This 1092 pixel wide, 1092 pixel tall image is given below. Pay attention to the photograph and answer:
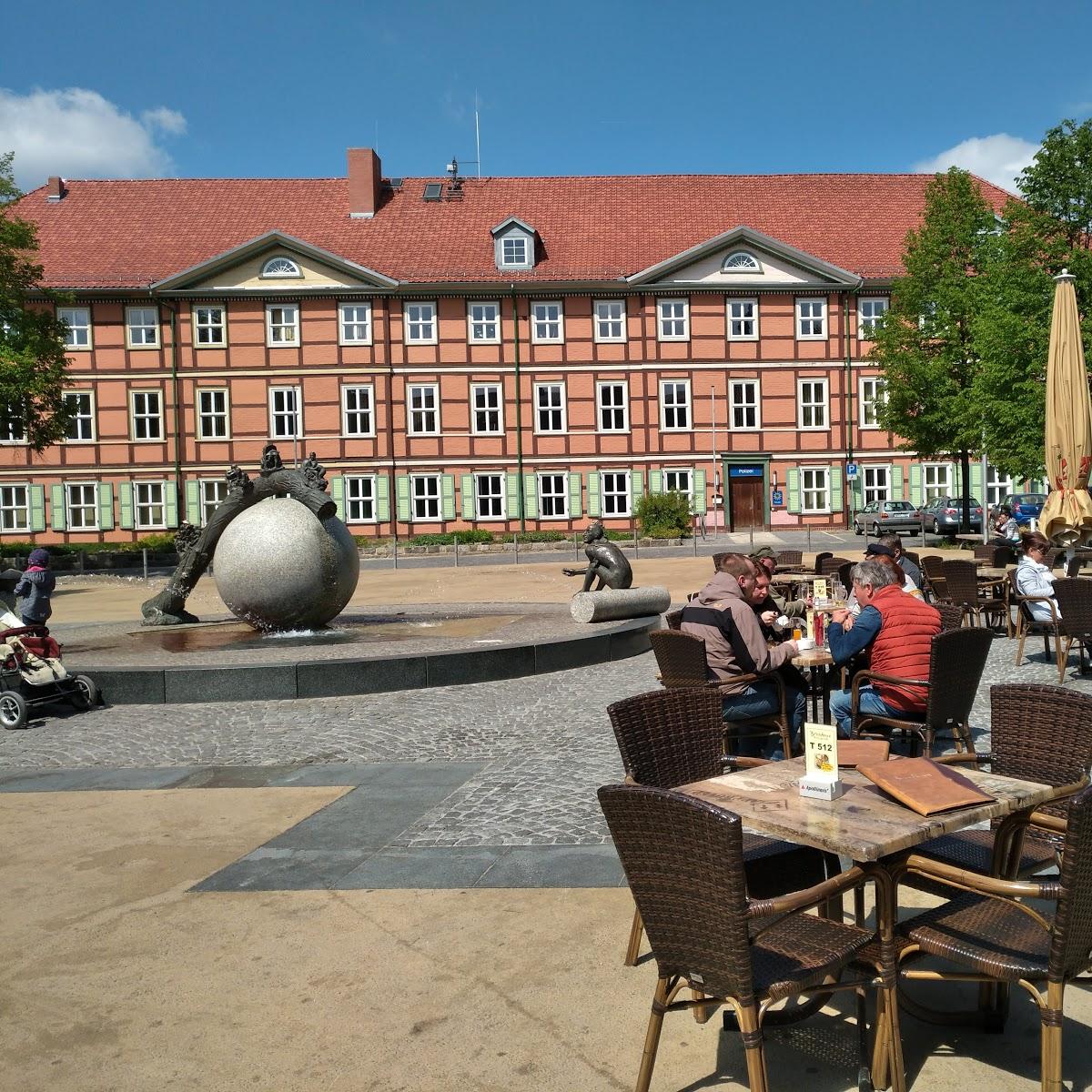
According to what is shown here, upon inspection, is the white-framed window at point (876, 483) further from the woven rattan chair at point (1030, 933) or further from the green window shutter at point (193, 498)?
the woven rattan chair at point (1030, 933)

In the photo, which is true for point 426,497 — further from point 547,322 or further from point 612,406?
point 547,322

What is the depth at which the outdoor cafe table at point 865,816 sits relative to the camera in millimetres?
3377

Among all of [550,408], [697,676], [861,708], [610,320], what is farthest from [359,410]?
[861,708]

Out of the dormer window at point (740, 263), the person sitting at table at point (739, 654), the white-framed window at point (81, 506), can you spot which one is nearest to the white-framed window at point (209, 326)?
the white-framed window at point (81, 506)

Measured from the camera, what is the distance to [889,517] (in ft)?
133

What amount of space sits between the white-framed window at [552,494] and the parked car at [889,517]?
11156mm

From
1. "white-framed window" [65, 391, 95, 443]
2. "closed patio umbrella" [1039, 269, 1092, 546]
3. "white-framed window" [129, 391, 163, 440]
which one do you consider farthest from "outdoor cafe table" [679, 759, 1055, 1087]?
"white-framed window" [65, 391, 95, 443]

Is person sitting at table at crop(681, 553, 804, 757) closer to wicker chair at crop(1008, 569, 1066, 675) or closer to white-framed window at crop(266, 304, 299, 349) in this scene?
wicker chair at crop(1008, 569, 1066, 675)

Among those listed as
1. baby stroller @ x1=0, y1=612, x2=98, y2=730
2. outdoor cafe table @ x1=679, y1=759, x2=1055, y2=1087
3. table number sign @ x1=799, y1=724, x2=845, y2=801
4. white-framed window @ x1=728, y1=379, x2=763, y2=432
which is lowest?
baby stroller @ x1=0, y1=612, x2=98, y2=730

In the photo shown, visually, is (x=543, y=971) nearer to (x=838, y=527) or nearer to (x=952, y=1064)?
(x=952, y=1064)

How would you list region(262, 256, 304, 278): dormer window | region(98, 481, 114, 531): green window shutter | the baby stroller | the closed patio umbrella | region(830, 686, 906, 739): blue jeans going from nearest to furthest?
region(830, 686, 906, 739): blue jeans < the baby stroller < the closed patio umbrella < region(262, 256, 304, 278): dormer window < region(98, 481, 114, 531): green window shutter

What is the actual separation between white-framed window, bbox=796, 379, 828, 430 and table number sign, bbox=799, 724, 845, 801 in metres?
41.4

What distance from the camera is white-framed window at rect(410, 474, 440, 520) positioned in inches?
1715

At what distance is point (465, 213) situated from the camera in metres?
46.2
